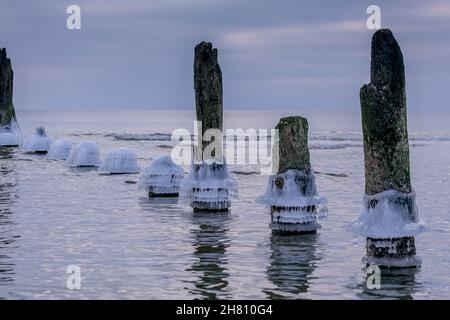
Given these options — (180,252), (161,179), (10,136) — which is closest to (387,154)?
(180,252)

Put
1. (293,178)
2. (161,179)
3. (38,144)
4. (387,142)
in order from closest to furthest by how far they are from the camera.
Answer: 1. (387,142)
2. (293,178)
3. (161,179)
4. (38,144)

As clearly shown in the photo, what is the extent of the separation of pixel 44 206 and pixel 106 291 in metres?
10.9

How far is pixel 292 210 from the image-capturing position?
1650 cm

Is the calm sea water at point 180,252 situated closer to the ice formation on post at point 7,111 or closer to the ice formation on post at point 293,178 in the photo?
the ice formation on post at point 293,178

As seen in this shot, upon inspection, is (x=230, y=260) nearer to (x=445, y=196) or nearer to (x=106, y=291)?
(x=106, y=291)

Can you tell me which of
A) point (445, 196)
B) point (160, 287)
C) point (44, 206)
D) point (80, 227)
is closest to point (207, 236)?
point (80, 227)

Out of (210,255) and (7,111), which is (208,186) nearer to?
(210,255)

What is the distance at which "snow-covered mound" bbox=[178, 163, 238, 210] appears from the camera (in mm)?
20062

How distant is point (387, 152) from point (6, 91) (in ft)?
167

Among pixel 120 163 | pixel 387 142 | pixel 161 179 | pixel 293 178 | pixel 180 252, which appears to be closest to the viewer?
pixel 387 142

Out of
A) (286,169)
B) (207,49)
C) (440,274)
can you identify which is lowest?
(440,274)

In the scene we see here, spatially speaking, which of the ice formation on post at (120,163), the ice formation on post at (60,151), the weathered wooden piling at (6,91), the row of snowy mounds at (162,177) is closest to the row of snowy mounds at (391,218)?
the row of snowy mounds at (162,177)

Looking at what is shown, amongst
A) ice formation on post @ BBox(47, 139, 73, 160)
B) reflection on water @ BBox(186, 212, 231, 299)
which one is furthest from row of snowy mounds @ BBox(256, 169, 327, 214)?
ice formation on post @ BBox(47, 139, 73, 160)

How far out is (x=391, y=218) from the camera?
12586 millimetres
